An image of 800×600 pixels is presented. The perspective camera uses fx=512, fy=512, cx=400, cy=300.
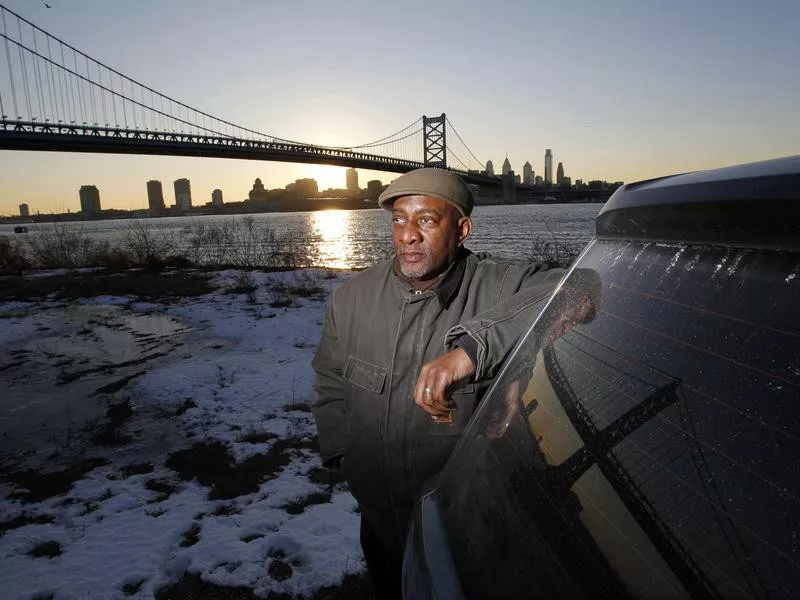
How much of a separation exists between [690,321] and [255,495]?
3.18 meters

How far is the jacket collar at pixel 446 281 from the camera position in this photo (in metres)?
1.72

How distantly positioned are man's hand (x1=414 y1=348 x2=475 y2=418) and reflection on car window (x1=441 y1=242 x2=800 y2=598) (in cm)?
31

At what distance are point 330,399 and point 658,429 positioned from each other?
1455 mm

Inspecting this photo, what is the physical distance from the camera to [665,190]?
0.82 meters

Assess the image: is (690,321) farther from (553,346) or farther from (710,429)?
(553,346)

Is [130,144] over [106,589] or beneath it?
over

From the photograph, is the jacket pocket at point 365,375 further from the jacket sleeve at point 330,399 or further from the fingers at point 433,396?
the fingers at point 433,396

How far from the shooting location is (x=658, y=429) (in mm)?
636

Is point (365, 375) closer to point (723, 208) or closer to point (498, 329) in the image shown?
point (498, 329)

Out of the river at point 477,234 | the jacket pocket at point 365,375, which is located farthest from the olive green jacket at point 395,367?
the river at point 477,234

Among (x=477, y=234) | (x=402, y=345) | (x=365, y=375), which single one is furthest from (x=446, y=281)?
(x=477, y=234)

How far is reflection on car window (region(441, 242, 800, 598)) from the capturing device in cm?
51

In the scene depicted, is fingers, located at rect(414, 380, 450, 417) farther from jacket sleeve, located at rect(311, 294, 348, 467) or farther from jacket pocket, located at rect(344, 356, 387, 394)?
jacket sleeve, located at rect(311, 294, 348, 467)

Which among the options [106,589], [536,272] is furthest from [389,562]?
[106,589]
